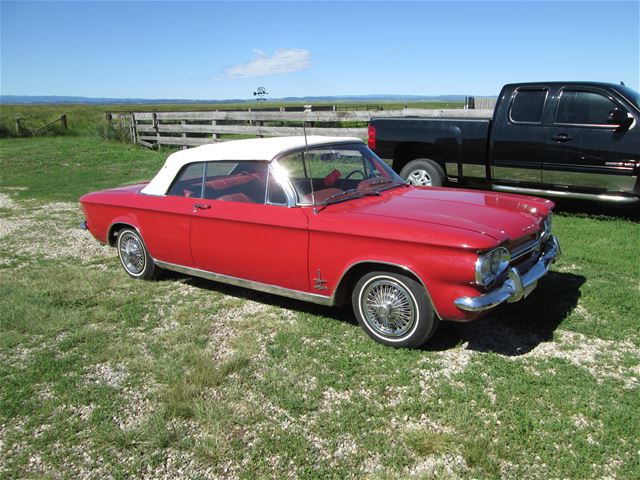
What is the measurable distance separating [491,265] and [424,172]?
199 inches

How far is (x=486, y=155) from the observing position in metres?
7.91

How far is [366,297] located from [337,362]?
53cm

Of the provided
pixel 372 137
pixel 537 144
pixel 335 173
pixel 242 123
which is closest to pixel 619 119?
pixel 537 144

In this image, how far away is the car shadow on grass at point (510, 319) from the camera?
13.2ft

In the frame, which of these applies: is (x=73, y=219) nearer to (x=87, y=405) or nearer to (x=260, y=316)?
(x=260, y=316)

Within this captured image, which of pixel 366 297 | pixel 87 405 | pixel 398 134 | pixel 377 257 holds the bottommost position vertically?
pixel 87 405

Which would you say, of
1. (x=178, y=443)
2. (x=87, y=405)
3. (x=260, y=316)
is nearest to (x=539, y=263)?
(x=260, y=316)

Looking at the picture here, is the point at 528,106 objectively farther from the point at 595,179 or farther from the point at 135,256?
the point at 135,256

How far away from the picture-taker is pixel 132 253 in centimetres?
580

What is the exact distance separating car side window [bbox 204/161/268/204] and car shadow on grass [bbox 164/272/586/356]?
3.52 feet

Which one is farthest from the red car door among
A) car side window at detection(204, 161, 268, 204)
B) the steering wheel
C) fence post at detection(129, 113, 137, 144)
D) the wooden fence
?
fence post at detection(129, 113, 137, 144)

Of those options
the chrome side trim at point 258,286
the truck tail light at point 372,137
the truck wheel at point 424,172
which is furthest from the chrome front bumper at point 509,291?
the truck tail light at point 372,137

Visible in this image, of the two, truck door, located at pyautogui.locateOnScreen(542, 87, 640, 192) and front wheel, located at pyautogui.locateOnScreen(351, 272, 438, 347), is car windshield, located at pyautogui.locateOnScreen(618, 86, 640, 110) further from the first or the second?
front wheel, located at pyautogui.locateOnScreen(351, 272, 438, 347)

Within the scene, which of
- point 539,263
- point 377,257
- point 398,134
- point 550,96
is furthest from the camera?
point 398,134
